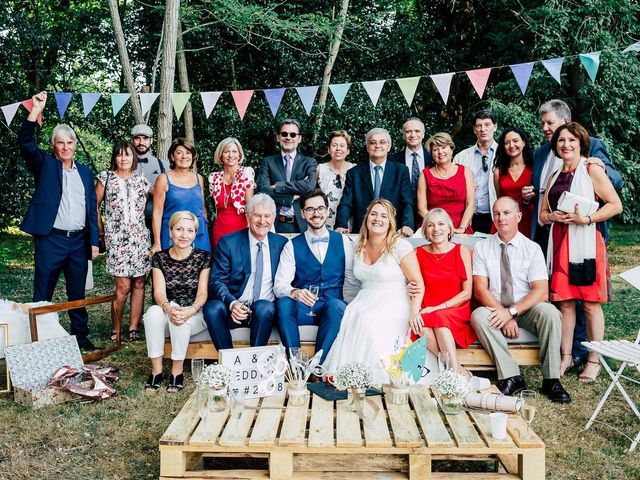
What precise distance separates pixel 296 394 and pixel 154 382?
1.57 meters

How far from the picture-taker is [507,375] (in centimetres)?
425

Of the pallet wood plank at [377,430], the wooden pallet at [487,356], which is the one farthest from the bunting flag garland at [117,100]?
the pallet wood plank at [377,430]

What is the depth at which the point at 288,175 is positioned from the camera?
5738 mm

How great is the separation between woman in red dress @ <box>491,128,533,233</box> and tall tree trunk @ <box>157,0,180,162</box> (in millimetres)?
4151

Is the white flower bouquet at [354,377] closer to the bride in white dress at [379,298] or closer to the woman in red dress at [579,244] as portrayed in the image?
the bride in white dress at [379,298]

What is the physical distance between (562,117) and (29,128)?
4210 mm

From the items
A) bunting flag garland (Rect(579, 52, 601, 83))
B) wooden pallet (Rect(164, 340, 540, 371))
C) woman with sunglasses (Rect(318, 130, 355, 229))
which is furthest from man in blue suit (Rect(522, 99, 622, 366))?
bunting flag garland (Rect(579, 52, 601, 83))

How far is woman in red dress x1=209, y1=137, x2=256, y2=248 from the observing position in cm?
545

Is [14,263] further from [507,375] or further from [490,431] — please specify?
[490,431]

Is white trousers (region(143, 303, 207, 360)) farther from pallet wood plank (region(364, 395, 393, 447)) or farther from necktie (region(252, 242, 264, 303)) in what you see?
pallet wood plank (region(364, 395, 393, 447))

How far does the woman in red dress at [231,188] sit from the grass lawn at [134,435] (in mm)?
1325


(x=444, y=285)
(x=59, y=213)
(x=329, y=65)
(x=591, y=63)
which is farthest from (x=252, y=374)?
(x=329, y=65)

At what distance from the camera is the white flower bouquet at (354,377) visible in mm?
3227

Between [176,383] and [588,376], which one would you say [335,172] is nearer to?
[176,383]
